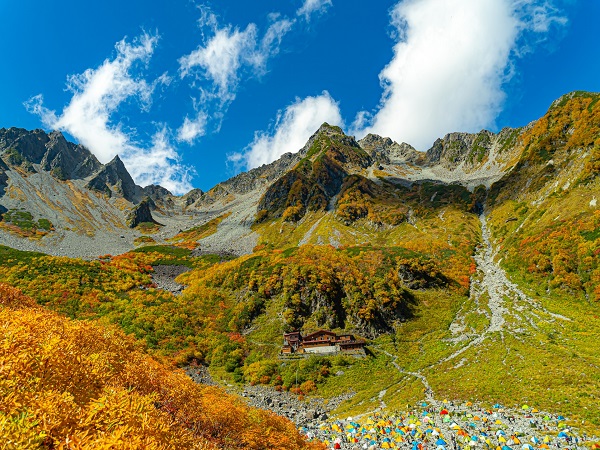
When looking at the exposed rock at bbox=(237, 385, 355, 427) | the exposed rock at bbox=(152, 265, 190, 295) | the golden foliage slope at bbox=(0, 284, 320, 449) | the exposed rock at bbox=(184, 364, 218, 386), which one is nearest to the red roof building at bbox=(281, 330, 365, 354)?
the exposed rock at bbox=(237, 385, 355, 427)

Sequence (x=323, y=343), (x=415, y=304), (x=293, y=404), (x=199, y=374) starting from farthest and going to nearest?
(x=415, y=304), (x=323, y=343), (x=199, y=374), (x=293, y=404)

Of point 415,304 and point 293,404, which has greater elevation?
point 415,304

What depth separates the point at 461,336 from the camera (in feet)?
194

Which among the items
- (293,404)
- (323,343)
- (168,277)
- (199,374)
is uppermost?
(168,277)

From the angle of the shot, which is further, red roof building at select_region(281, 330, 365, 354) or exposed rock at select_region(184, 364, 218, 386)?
red roof building at select_region(281, 330, 365, 354)

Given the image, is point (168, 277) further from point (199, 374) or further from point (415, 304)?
point (415, 304)

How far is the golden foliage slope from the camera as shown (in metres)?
8.54

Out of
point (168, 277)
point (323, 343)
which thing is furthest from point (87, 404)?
point (168, 277)

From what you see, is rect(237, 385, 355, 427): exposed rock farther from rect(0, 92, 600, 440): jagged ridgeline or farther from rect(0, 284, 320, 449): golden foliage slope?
rect(0, 284, 320, 449): golden foliage slope

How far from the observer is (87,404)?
10922 mm

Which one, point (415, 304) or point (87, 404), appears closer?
point (87, 404)

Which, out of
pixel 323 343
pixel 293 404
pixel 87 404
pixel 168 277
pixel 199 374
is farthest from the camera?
pixel 168 277

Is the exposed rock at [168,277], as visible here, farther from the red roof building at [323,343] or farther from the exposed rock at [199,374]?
the red roof building at [323,343]

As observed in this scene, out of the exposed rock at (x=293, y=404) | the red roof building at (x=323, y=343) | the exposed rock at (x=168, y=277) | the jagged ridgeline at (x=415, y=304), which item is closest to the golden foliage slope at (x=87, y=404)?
the exposed rock at (x=293, y=404)
